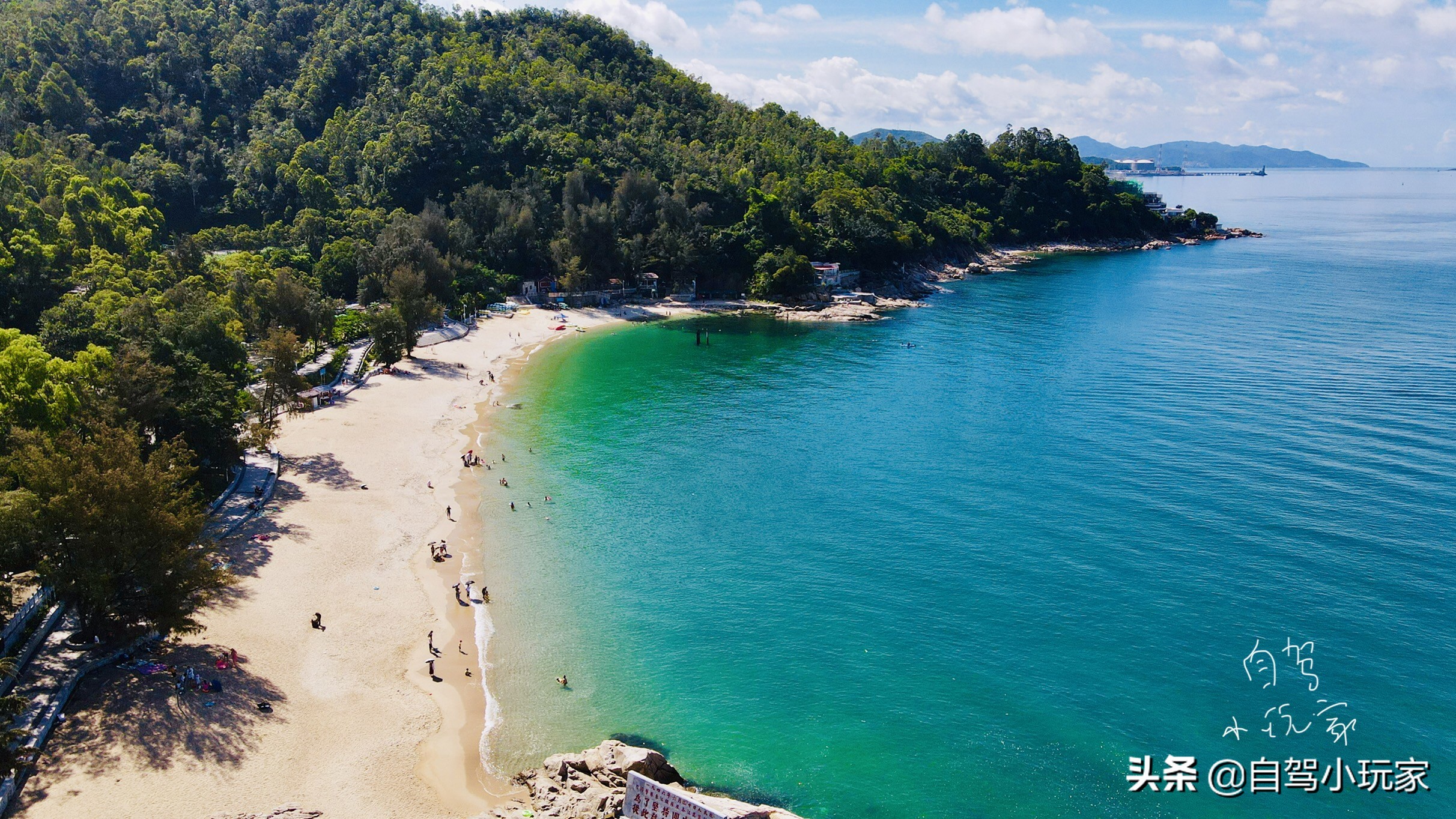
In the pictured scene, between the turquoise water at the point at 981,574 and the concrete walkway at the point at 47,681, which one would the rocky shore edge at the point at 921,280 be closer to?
the turquoise water at the point at 981,574

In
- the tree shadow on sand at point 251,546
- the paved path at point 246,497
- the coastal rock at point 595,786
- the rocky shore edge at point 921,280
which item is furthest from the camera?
the rocky shore edge at point 921,280

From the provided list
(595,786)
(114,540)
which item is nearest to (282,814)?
(595,786)

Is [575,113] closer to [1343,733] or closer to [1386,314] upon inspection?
[1386,314]

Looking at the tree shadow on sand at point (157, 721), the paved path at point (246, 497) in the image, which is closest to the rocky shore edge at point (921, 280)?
the paved path at point (246, 497)

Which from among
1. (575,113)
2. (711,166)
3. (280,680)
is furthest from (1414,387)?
(575,113)

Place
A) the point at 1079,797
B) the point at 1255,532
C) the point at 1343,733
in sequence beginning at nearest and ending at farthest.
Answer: the point at 1079,797, the point at 1343,733, the point at 1255,532

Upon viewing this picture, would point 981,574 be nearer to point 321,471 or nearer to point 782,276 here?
point 321,471
